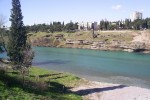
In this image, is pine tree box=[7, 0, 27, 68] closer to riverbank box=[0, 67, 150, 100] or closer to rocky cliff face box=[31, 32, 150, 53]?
riverbank box=[0, 67, 150, 100]

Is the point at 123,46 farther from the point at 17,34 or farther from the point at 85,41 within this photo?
the point at 17,34

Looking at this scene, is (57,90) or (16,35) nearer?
(57,90)

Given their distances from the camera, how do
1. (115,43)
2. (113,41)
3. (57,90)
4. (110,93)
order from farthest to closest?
(113,41) < (115,43) < (110,93) < (57,90)

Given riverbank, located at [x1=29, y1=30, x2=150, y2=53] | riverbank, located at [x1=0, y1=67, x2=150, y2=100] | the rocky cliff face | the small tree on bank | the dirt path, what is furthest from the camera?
riverbank, located at [x1=29, y1=30, x2=150, y2=53]

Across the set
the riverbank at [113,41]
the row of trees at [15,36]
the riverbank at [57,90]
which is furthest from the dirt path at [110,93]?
the riverbank at [113,41]

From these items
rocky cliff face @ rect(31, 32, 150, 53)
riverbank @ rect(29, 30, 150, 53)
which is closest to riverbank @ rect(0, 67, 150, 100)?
rocky cliff face @ rect(31, 32, 150, 53)

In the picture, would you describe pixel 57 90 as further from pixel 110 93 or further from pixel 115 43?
pixel 115 43

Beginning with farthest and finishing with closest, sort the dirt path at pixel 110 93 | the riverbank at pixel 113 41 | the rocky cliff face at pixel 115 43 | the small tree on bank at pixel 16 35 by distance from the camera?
the riverbank at pixel 113 41, the rocky cliff face at pixel 115 43, the small tree on bank at pixel 16 35, the dirt path at pixel 110 93

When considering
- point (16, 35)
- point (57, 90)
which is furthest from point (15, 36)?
point (57, 90)

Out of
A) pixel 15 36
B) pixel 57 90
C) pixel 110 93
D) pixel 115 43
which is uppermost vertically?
pixel 15 36

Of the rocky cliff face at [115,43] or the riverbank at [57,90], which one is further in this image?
the rocky cliff face at [115,43]

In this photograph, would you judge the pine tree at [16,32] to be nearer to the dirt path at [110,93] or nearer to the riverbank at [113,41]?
the dirt path at [110,93]

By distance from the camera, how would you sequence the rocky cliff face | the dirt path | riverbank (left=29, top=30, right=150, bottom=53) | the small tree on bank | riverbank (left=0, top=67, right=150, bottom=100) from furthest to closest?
riverbank (left=29, top=30, right=150, bottom=53)
the rocky cliff face
the small tree on bank
the dirt path
riverbank (left=0, top=67, right=150, bottom=100)

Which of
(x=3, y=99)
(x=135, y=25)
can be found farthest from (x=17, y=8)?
(x=135, y=25)
